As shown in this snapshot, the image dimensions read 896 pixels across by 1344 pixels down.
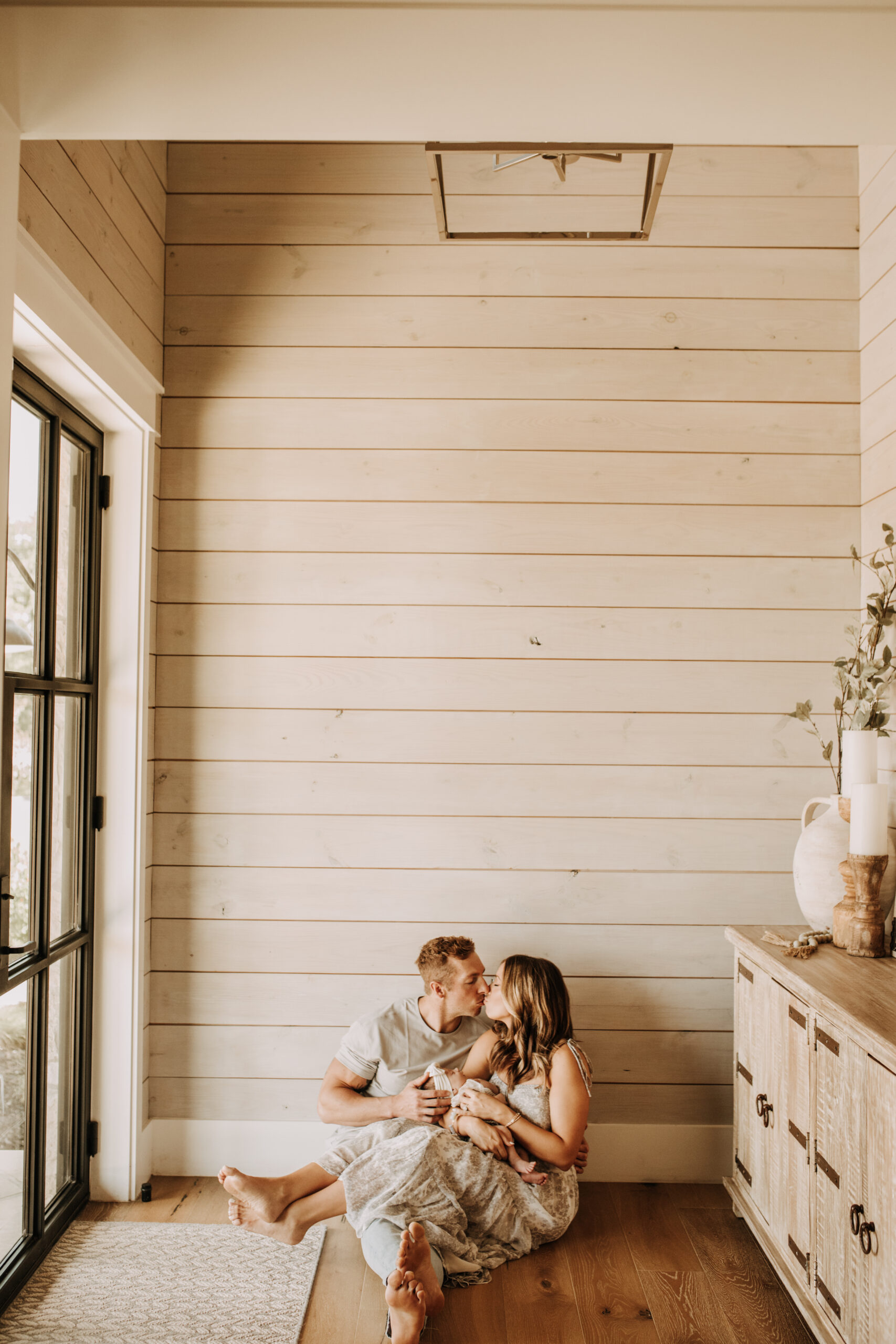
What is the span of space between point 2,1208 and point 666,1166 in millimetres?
1693

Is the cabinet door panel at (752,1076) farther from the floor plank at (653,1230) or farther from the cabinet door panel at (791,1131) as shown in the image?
the floor plank at (653,1230)

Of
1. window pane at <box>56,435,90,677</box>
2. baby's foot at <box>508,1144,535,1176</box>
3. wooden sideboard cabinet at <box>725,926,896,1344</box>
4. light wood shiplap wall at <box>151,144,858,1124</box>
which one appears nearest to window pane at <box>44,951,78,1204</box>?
light wood shiplap wall at <box>151,144,858,1124</box>

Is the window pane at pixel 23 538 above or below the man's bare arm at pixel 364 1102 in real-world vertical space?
above

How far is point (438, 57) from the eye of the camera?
49.3 inches

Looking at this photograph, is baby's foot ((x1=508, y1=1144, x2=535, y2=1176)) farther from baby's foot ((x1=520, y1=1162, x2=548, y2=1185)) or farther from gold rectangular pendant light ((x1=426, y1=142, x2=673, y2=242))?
gold rectangular pendant light ((x1=426, y1=142, x2=673, y2=242))

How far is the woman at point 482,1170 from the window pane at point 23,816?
2.46 feet

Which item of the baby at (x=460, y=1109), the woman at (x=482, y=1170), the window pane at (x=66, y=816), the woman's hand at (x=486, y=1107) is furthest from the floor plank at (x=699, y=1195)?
the window pane at (x=66, y=816)

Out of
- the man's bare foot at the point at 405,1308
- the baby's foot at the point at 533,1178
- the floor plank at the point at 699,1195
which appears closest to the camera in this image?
the man's bare foot at the point at 405,1308

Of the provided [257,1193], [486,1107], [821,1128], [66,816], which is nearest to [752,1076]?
[821,1128]

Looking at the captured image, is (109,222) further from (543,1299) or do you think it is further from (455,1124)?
(543,1299)

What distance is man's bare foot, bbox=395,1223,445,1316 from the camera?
1.78m

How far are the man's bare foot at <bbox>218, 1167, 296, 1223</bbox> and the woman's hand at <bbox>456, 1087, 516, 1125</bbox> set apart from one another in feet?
1.54

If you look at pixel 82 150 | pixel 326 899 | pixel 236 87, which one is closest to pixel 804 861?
pixel 326 899

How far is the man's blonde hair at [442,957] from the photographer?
88.4 inches
